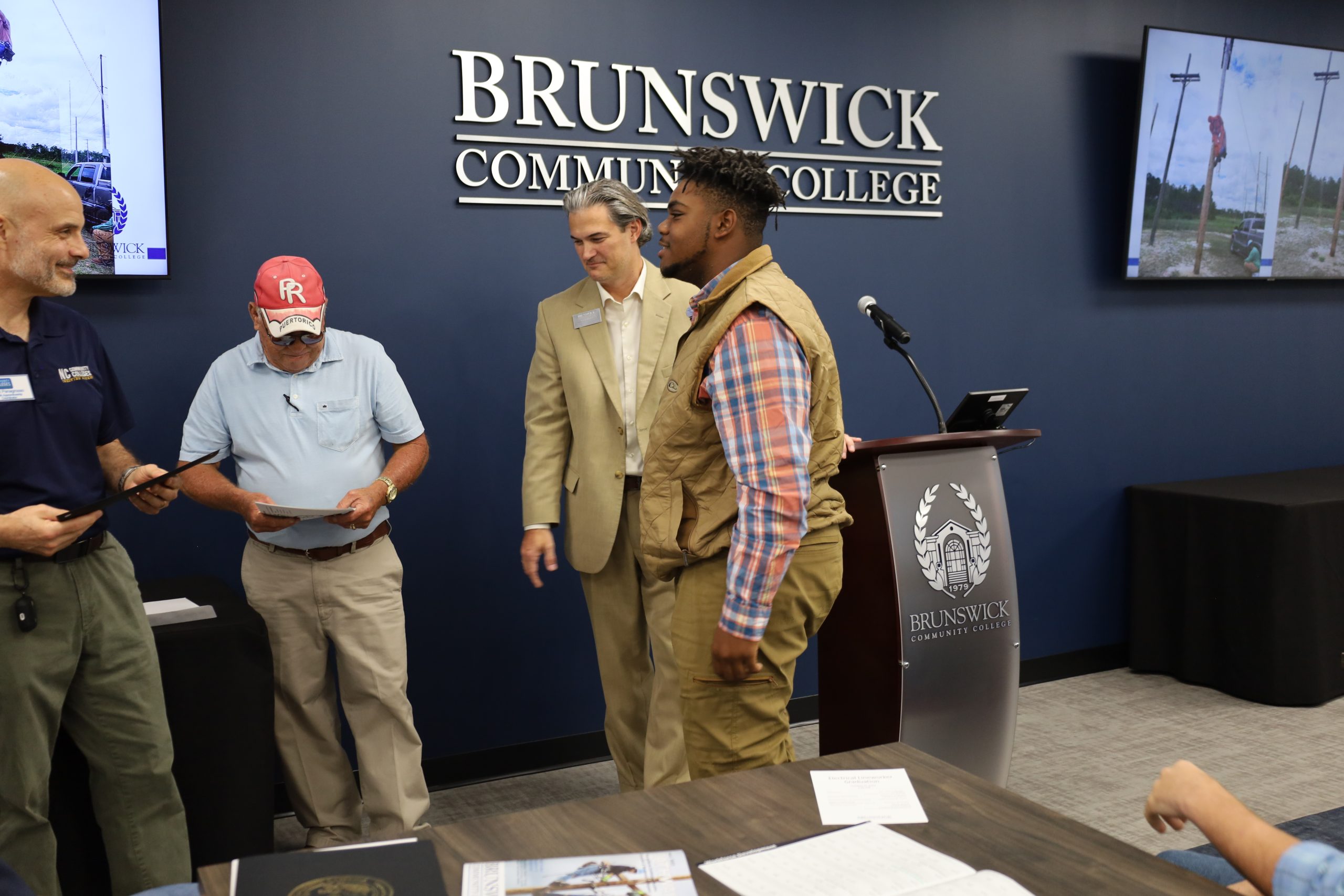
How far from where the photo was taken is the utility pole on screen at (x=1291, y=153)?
4.90 metres

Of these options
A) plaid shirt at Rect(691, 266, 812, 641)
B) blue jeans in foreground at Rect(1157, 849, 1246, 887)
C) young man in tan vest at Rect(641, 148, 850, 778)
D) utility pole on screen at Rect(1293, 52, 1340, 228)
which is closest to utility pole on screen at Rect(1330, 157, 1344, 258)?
utility pole on screen at Rect(1293, 52, 1340, 228)

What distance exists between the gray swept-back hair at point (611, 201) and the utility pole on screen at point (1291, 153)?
332cm

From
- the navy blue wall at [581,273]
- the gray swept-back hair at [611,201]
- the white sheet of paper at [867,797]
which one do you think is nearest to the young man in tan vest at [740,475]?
the white sheet of paper at [867,797]

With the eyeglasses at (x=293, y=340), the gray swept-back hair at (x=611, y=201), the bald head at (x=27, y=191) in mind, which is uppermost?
the gray swept-back hair at (x=611, y=201)

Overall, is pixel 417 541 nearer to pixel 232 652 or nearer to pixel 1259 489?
pixel 232 652

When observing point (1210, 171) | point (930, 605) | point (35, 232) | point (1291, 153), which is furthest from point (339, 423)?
point (1291, 153)

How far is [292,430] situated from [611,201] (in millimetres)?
1035

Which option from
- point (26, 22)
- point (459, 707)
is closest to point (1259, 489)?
point (459, 707)

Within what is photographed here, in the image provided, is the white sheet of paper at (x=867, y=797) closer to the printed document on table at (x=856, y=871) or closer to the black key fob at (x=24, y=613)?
the printed document on table at (x=856, y=871)

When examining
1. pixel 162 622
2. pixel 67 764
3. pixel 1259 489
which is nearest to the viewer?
pixel 67 764

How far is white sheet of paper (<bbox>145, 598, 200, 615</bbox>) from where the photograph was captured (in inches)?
108

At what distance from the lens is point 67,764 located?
8.31 ft

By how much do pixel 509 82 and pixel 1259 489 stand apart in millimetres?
3365

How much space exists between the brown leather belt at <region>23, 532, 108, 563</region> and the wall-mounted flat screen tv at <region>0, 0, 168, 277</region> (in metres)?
1.02
